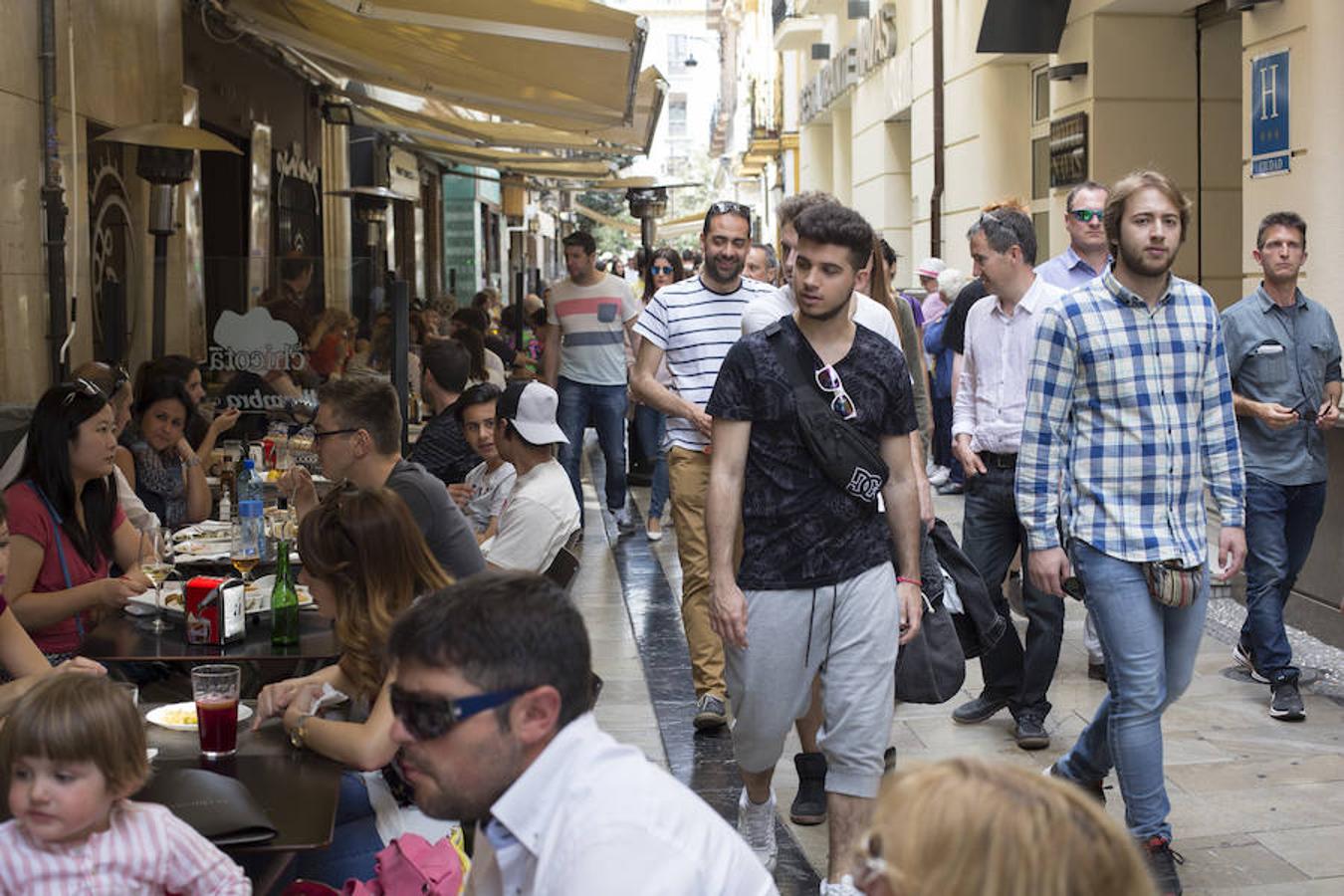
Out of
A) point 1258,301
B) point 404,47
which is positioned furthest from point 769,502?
point 404,47

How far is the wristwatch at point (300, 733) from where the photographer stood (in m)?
3.83

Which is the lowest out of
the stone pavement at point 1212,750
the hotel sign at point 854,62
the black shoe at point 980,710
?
the stone pavement at point 1212,750

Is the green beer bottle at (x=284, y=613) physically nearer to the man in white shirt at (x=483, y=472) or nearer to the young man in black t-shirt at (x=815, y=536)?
the young man in black t-shirt at (x=815, y=536)

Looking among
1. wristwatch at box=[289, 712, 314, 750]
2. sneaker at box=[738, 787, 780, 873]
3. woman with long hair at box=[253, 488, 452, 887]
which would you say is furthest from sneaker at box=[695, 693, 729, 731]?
wristwatch at box=[289, 712, 314, 750]

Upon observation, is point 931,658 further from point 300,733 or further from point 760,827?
point 300,733

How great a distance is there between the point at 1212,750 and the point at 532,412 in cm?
278

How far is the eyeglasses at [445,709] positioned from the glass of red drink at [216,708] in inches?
68.7

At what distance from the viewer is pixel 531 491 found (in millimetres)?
6020

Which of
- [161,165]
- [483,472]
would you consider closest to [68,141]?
[161,165]

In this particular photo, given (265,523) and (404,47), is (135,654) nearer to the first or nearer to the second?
(265,523)

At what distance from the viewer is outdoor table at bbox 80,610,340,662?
482 cm

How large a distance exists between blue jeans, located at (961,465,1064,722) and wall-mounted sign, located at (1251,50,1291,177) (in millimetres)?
3184

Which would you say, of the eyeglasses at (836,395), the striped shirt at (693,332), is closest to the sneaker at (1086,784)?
the eyeglasses at (836,395)

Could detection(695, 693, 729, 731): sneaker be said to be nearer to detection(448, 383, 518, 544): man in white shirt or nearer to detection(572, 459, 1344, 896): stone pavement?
detection(572, 459, 1344, 896): stone pavement
